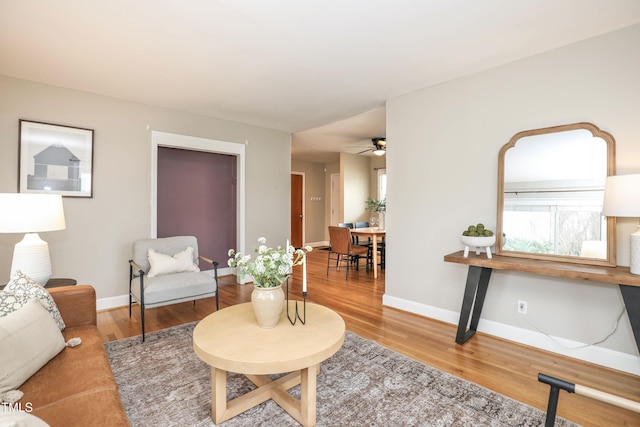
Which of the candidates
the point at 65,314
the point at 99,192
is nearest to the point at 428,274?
the point at 65,314

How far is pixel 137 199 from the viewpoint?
145 inches

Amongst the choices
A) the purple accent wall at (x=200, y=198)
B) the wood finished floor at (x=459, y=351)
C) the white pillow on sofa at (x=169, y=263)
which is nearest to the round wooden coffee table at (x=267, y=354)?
the wood finished floor at (x=459, y=351)

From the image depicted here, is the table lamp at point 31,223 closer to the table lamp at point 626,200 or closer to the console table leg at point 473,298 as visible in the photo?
the console table leg at point 473,298

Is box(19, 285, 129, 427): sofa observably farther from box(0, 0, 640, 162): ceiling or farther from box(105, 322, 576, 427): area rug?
box(0, 0, 640, 162): ceiling

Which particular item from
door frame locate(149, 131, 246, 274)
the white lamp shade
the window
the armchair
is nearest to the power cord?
the window

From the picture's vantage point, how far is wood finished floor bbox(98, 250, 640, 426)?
186 cm

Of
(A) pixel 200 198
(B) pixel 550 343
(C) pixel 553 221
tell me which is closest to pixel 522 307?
(B) pixel 550 343

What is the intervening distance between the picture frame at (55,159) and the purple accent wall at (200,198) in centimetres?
117

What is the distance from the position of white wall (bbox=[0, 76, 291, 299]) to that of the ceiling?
191mm

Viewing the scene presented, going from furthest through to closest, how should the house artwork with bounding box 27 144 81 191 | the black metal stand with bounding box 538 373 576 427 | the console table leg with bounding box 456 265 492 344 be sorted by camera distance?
1. the house artwork with bounding box 27 144 81 191
2. the console table leg with bounding box 456 265 492 344
3. the black metal stand with bounding box 538 373 576 427

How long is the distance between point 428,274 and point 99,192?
3670 millimetres

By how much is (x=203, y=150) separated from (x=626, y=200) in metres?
4.20

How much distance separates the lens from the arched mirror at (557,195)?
2.26 m

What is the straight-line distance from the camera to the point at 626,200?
1875mm
